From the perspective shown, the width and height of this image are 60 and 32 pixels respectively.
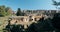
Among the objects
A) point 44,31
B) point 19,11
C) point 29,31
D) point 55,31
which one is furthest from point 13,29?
point 19,11

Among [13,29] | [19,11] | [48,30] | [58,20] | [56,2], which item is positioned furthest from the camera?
[19,11]

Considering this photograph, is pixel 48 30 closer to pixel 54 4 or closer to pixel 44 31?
pixel 44 31

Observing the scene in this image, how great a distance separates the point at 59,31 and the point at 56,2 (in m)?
1.25

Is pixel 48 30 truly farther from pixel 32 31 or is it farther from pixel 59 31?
pixel 32 31

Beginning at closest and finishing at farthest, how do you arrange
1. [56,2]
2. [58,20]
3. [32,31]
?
[56,2] → [58,20] → [32,31]

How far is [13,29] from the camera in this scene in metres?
14.0

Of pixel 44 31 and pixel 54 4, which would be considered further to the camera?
pixel 44 31

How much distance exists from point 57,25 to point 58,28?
14 centimetres

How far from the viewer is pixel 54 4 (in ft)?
21.2

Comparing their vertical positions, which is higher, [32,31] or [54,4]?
[54,4]

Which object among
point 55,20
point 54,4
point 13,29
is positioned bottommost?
point 13,29

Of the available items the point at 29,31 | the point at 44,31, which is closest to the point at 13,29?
the point at 29,31

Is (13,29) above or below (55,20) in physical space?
below

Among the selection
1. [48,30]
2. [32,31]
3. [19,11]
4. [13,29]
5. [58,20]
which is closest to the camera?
[58,20]
